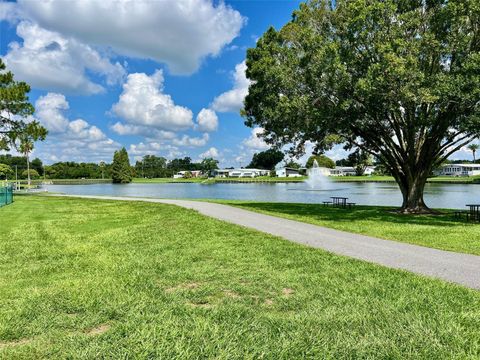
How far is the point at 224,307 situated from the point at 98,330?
1.58 meters

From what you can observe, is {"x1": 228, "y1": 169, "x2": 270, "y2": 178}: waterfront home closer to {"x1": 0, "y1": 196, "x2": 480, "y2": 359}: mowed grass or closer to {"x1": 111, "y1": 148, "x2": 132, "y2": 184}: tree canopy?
{"x1": 111, "y1": 148, "x2": 132, "y2": 184}: tree canopy

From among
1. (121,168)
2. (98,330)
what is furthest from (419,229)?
(121,168)

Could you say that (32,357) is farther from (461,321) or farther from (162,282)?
(461,321)

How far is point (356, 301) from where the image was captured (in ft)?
17.9

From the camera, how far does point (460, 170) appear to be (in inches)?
4719

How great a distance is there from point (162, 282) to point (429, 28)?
52.4 feet

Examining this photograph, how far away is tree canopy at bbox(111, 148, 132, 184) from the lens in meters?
127

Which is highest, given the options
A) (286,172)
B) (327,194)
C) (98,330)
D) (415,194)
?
(286,172)

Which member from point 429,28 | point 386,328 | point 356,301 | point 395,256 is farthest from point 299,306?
point 429,28

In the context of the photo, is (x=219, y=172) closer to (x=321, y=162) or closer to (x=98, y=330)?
(x=321, y=162)

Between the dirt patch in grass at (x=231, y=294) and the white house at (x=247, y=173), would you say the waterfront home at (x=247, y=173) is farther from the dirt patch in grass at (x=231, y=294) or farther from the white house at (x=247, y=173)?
the dirt patch in grass at (x=231, y=294)

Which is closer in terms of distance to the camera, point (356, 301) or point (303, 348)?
point (303, 348)

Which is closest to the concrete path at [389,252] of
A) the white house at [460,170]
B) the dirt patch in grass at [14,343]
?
the dirt patch in grass at [14,343]

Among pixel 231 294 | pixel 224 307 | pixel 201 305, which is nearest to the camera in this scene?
pixel 224 307
